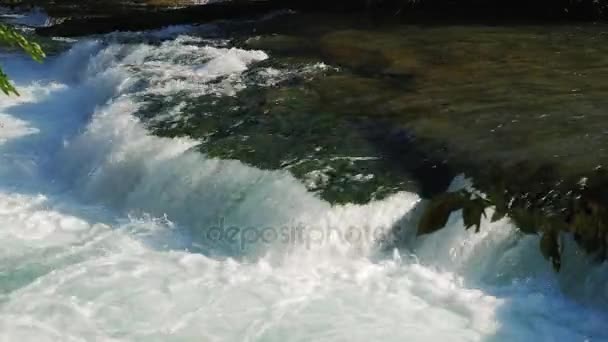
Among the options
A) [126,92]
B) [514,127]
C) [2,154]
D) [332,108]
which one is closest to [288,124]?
[332,108]

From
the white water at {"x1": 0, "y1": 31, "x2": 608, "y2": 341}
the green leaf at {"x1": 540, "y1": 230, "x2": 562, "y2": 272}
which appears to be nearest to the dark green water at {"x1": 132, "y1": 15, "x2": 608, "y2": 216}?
the white water at {"x1": 0, "y1": 31, "x2": 608, "y2": 341}

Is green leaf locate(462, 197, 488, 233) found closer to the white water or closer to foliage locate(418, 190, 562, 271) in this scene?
foliage locate(418, 190, 562, 271)

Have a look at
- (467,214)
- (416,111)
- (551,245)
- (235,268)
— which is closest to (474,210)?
(467,214)

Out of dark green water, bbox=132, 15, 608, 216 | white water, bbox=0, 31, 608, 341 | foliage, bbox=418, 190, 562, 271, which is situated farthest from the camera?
dark green water, bbox=132, 15, 608, 216

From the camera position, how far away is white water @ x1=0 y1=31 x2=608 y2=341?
483cm

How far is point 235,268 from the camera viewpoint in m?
5.73

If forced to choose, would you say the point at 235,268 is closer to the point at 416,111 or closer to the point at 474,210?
the point at 416,111

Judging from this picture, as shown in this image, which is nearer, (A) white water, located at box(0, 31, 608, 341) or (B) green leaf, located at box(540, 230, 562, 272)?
(B) green leaf, located at box(540, 230, 562, 272)

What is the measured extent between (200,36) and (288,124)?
5.74 meters

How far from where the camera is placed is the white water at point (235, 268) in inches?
190

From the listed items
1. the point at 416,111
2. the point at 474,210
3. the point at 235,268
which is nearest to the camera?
the point at 474,210

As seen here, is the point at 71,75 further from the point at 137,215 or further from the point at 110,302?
the point at 110,302

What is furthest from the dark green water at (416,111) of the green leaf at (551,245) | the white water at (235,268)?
the green leaf at (551,245)

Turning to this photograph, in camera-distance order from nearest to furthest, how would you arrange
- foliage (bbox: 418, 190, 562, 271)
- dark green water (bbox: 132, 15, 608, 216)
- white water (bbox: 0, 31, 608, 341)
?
foliage (bbox: 418, 190, 562, 271)
white water (bbox: 0, 31, 608, 341)
dark green water (bbox: 132, 15, 608, 216)
